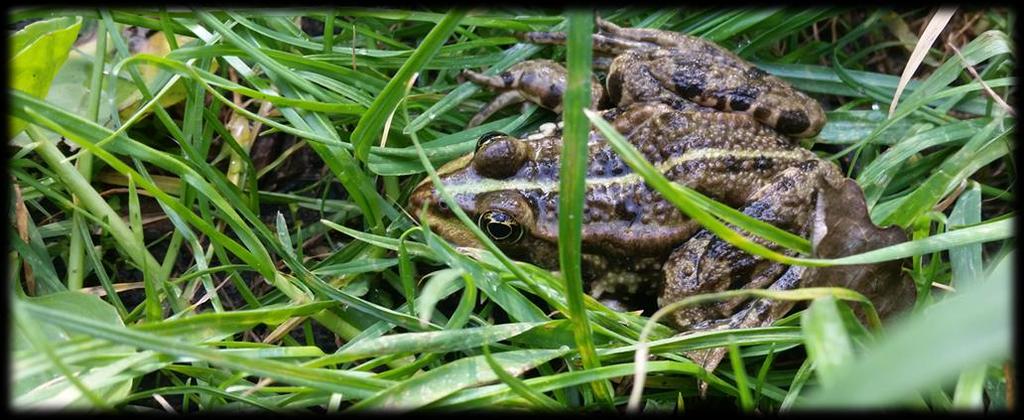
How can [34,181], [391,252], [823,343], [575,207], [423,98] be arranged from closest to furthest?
[823,343], [575,207], [34,181], [391,252], [423,98]

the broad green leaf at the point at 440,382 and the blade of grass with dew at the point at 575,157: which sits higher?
the blade of grass with dew at the point at 575,157

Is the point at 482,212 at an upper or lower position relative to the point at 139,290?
upper

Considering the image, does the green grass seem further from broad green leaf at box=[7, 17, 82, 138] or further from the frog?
the frog

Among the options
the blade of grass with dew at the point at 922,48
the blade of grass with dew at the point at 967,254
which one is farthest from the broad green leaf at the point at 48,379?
the blade of grass with dew at the point at 922,48

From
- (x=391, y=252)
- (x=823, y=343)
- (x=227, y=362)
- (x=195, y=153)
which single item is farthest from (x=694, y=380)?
(x=195, y=153)

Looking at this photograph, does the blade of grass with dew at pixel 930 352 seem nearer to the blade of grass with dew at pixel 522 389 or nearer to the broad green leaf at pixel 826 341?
the broad green leaf at pixel 826 341

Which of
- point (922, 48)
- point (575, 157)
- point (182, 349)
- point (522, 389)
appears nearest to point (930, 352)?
point (575, 157)

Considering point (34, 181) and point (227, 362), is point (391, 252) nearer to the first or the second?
point (227, 362)

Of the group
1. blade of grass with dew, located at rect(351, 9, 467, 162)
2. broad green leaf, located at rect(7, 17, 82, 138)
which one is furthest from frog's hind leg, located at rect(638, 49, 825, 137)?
broad green leaf, located at rect(7, 17, 82, 138)
